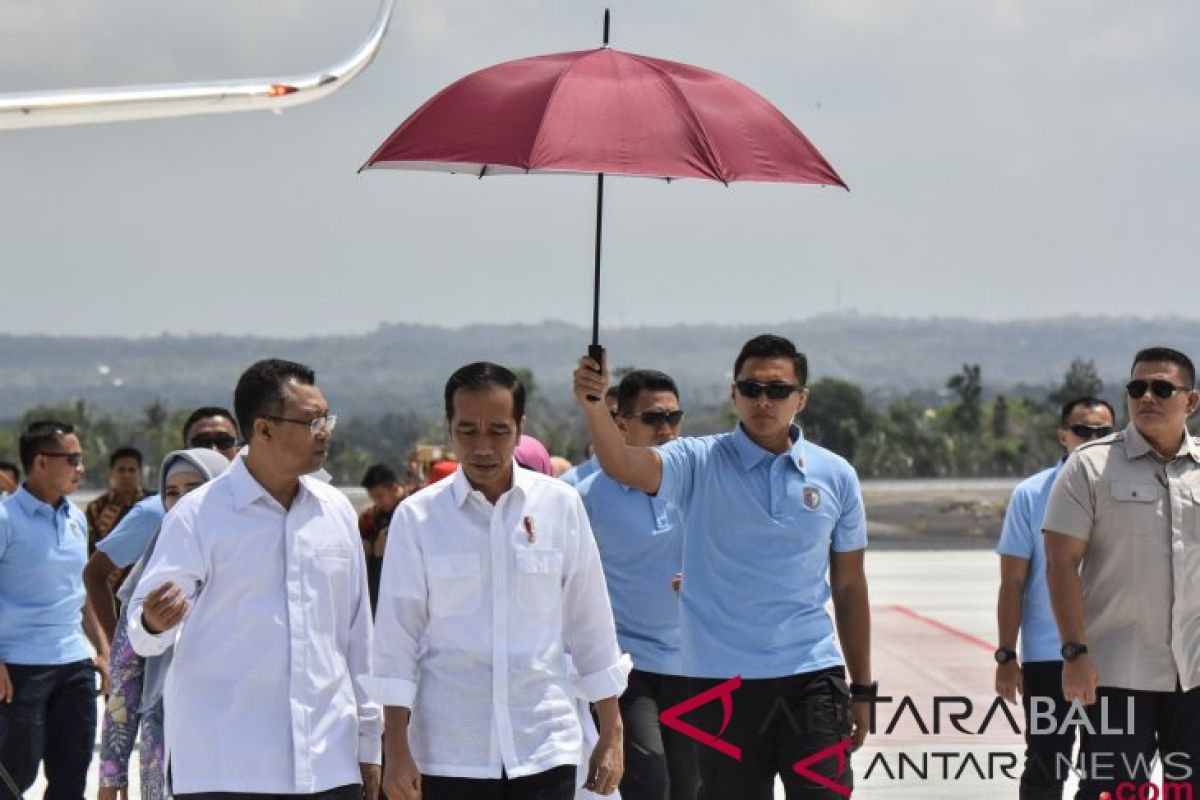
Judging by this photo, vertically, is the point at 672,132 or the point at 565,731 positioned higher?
the point at 672,132

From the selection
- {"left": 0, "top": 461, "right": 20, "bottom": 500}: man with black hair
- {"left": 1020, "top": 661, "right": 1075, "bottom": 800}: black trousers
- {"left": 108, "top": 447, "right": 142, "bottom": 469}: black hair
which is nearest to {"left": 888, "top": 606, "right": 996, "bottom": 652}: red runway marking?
{"left": 0, "top": 461, "right": 20, "bottom": 500}: man with black hair

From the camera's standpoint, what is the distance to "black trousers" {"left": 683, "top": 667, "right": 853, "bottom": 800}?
6.50m

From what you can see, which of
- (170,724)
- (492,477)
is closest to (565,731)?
(492,477)

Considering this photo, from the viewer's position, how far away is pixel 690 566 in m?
6.69

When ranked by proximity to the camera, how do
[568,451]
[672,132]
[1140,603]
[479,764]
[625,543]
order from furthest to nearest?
[568,451] < [625,543] < [1140,603] < [672,132] < [479,764]

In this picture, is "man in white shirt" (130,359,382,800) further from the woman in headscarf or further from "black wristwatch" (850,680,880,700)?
"black wristwatch" (850,680,880,700)

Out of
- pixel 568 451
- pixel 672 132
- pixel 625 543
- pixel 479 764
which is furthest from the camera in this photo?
pixel 568 451

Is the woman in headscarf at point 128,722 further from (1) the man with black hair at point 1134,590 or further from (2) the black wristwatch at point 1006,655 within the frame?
(2) the black wristwatch at point 1006,655

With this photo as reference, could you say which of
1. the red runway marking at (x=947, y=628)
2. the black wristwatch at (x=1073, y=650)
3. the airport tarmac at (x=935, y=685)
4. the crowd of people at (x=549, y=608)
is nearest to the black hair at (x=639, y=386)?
the crowd of people at (x=549, y=608)

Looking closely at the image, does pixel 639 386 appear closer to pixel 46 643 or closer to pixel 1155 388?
pixel 1155 388

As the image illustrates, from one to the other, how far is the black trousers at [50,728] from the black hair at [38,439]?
1.04m

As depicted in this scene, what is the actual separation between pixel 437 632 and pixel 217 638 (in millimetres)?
582

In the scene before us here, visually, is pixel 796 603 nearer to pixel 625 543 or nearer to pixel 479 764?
pixel 625 543

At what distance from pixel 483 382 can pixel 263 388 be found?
60cm
